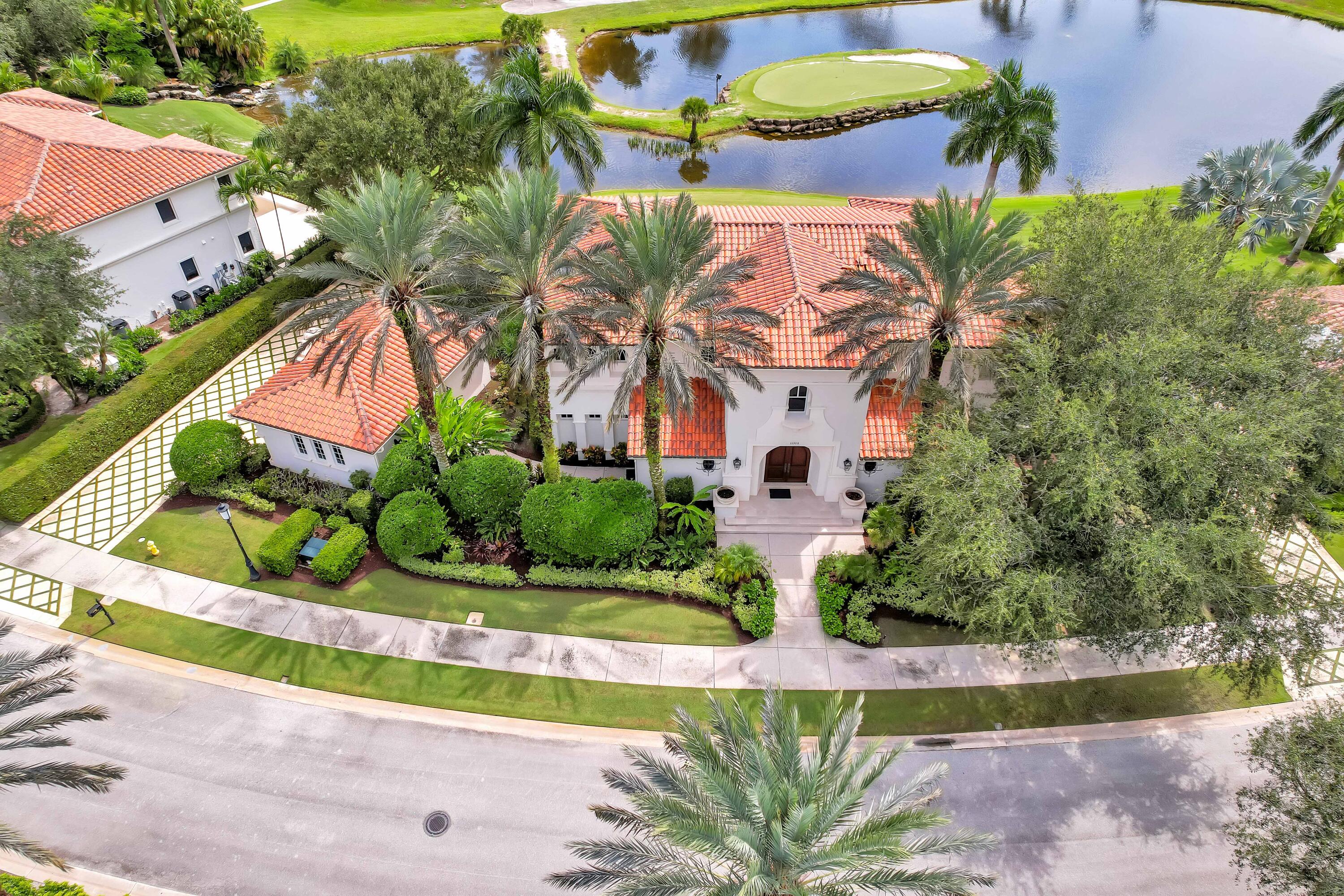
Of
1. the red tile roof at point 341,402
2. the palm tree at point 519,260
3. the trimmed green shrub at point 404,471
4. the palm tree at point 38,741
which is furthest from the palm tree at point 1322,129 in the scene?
the palm tree at point 38,741

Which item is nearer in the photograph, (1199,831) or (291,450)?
(1199,831)

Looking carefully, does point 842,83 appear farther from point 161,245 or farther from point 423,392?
point 423,392

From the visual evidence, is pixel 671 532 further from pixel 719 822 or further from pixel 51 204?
pixel 51 204

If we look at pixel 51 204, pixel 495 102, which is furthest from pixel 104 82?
pixel 495 102

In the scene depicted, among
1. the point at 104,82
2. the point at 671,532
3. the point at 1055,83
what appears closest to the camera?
the point at 671,532

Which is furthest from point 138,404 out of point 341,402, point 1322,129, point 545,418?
point 1322,129

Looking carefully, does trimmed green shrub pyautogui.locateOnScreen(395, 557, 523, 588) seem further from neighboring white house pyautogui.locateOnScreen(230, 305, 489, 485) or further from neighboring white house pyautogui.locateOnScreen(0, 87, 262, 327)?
neighboring white house pyautogui.locateOnScreen(0, 87, 262, 327)

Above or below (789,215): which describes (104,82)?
above
